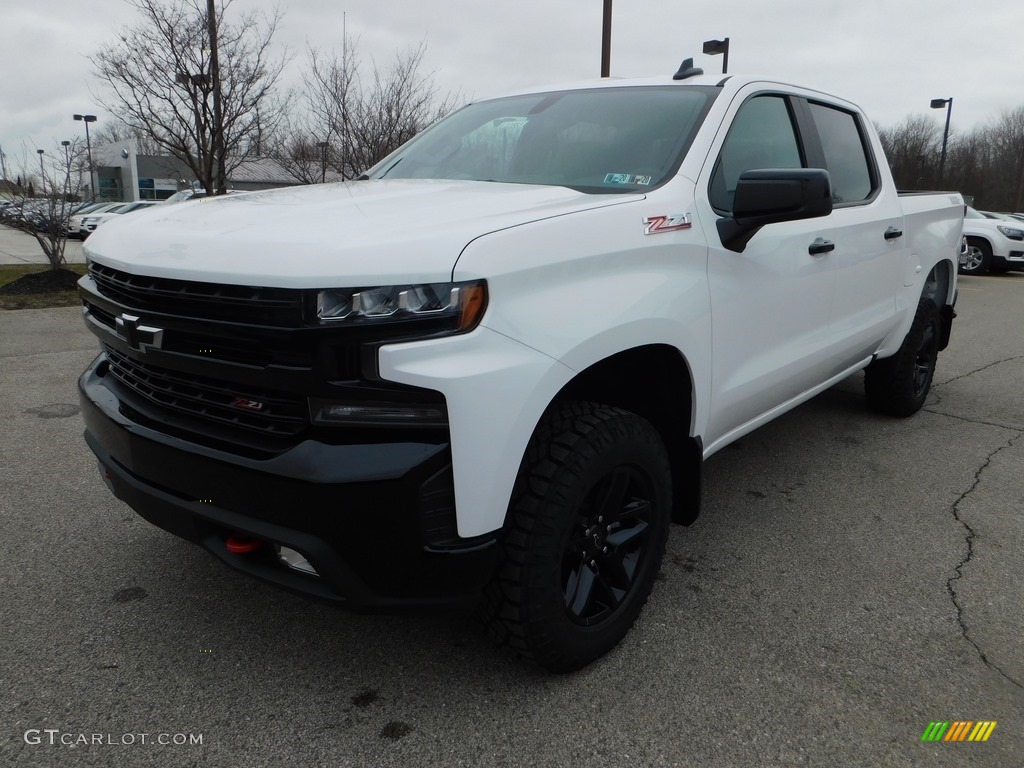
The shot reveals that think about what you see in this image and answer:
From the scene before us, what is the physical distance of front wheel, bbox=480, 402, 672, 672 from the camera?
199 cm

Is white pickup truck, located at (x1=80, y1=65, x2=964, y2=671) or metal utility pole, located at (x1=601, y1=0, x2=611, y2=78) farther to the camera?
metal utility pole, located at (x1=601, y1=0, x2=611, y2=78)

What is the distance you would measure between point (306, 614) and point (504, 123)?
6.71 ft

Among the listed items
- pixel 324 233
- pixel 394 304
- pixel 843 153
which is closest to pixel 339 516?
pixel 394 304

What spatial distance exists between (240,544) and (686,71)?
243cm

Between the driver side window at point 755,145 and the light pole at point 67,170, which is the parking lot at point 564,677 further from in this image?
the light pole at point 67,170

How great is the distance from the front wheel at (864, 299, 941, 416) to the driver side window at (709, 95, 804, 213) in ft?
5.82

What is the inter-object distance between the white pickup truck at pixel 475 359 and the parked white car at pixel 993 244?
610 inches

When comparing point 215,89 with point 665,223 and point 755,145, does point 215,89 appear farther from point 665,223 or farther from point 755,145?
point 665,223

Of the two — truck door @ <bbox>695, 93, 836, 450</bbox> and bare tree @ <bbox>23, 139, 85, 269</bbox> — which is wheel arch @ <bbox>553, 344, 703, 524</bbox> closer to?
truck door @ <bbox>695, 93, 836, 450</bbox>

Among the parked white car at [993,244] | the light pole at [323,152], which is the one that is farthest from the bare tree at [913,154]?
the light pole at [323,152]

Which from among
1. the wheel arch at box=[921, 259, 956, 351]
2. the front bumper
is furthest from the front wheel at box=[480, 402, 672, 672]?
the wheel arch at box=[921, 259, 956, 351]

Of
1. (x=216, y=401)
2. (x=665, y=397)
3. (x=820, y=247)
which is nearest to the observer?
(x=216, y=401)

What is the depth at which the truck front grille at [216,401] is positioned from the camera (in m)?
1.85

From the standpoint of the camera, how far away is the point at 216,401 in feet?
6.47
